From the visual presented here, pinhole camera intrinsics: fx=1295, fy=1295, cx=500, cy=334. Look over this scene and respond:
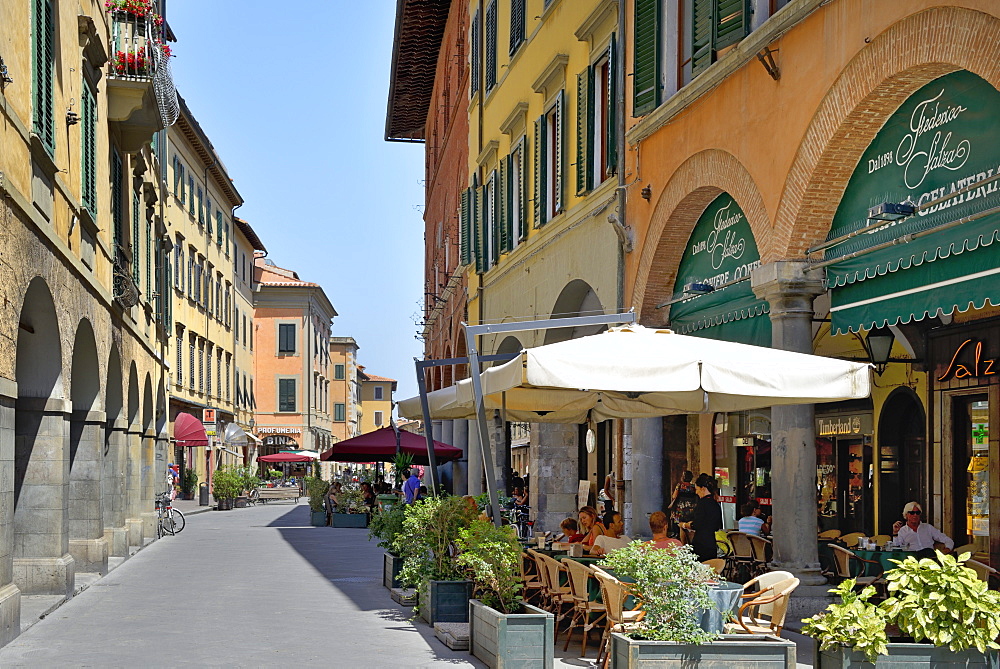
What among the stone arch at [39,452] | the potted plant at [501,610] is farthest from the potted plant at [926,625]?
the stone arch at [39,452]

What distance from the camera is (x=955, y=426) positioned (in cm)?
1511

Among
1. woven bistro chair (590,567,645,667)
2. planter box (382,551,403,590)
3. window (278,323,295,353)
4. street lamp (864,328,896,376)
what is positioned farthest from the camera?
window (278,323,295,353)

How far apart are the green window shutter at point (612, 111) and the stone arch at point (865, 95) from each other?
5.13 meters

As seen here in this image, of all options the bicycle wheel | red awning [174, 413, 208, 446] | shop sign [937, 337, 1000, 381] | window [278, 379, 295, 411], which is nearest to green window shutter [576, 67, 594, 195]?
shop sign [937, 337, 1000, 381]

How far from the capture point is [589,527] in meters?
13.5

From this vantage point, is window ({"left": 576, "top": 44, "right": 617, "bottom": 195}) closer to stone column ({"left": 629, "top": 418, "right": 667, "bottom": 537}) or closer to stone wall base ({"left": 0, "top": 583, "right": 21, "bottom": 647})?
stone column ({"left": 629, "top": 418, "right": 667, "bottom": 537})

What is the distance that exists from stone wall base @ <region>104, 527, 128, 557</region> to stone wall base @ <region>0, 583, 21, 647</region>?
8842 millimetres

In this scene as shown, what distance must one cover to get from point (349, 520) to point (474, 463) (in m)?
5.69

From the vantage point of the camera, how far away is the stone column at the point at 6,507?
10.8 m

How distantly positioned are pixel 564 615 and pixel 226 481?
34.0m

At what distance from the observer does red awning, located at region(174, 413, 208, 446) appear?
3831 cm

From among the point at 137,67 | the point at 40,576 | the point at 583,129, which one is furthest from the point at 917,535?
the point at 137,67

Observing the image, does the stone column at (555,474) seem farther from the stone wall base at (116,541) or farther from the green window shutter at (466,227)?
the green window shutter at (466,227)

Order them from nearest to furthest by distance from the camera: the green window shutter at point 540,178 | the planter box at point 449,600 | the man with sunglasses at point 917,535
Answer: the planter box at point 449,600, the man with sunglasses at point 917,535, the green window shutter at point 540,178
